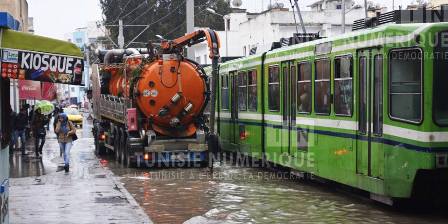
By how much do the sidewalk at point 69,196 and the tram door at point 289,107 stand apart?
12.3 ft

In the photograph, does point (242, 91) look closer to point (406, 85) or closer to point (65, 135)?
point (65, 135)

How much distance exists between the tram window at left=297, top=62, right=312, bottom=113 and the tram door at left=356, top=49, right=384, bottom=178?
2556 mm

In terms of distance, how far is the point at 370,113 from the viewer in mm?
11797

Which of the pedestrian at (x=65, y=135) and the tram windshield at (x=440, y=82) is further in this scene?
the pedestrian at (x=65, y=135)

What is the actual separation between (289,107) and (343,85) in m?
3.24

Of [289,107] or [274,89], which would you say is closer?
[289,107]

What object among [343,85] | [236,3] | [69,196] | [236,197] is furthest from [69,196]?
[236,3]

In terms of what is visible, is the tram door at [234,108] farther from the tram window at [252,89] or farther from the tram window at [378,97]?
the tram window at [378,97]

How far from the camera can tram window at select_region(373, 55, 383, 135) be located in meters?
11.4

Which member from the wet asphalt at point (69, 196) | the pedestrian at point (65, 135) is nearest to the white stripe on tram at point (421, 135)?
the wet asphalt at point (69, 196)

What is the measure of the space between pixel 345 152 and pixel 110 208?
4.22 m

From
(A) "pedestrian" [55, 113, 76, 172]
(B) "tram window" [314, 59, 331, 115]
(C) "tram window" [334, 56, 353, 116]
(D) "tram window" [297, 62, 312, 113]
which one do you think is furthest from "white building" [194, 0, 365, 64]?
(C) "tram window" [334, 56, 353, 116]

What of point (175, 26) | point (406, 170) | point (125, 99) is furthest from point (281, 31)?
point (406, 170)

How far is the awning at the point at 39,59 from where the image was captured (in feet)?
23.9
